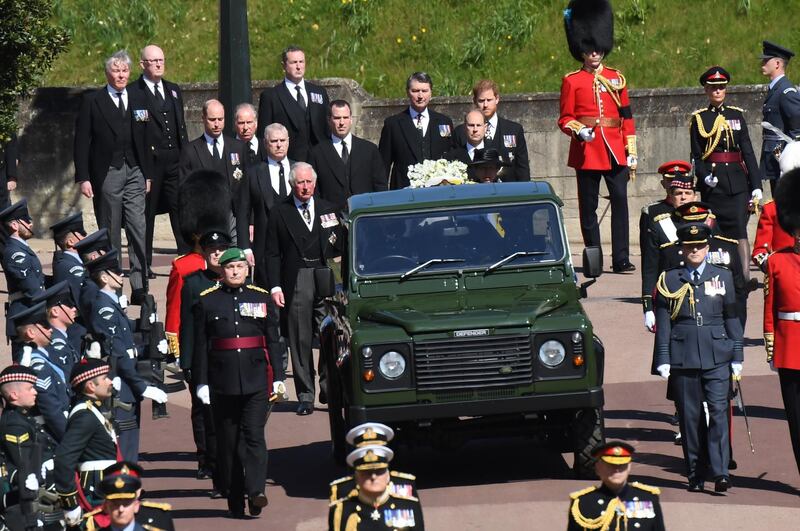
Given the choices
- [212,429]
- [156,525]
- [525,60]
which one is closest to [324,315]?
[212,429]

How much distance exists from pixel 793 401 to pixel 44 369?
4.93 m

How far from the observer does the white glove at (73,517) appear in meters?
11.6

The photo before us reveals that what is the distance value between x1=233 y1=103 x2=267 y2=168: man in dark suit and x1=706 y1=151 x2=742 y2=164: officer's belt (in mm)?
Result: 4367

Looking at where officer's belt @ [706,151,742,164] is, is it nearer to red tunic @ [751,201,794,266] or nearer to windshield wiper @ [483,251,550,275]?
red tunic @ [751,201,794,266]

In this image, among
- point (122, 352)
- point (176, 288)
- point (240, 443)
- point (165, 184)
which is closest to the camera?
point (240, 443)

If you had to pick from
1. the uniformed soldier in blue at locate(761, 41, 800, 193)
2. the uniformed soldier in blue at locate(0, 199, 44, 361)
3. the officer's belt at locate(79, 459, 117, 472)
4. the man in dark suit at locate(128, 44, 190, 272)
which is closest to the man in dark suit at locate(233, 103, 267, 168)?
the man in dark suit at locate(128, 44, 190, 272)

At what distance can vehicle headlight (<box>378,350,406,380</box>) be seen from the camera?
1349cm

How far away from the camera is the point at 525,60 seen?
26312mm

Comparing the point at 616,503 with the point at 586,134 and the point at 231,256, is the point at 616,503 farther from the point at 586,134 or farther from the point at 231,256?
the point at 586,134

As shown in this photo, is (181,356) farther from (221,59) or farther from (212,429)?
(221,59)

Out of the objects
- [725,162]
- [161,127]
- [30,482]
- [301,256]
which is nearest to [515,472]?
[301,256]

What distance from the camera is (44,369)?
1264 centimetres

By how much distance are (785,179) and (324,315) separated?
4.04m

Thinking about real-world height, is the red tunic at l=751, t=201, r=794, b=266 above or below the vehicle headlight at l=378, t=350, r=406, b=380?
above
